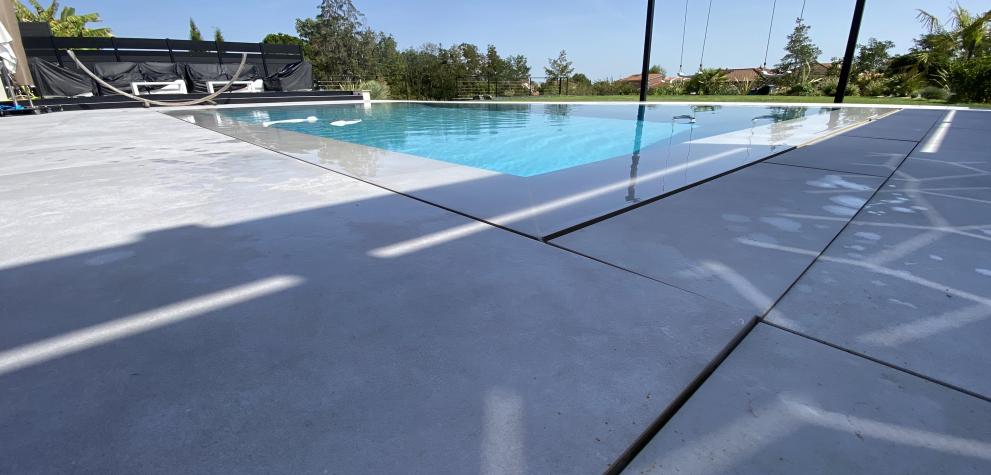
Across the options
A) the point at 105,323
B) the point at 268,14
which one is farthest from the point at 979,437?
the point at 268,14

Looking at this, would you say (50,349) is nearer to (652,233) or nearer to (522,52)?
(652,233)

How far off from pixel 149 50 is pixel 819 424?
73.1 ft

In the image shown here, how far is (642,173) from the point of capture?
3.57 meters

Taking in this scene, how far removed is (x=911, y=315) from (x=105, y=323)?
8.83ft

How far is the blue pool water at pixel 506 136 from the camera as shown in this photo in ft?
19.6

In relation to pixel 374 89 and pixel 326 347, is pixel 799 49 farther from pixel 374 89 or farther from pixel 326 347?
pixel 326 347

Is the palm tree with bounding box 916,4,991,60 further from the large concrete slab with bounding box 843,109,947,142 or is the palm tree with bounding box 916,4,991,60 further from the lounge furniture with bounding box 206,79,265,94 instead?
the lounge furniture with bounding box 206,79,265,94

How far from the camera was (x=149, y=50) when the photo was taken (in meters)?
16.3

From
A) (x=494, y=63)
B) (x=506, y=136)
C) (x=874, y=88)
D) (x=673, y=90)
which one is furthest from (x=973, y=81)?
(x=494, y=63)

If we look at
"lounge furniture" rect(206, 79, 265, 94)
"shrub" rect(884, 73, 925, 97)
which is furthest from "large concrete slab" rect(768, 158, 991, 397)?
"shrub" rect(884, 73, 925, 97)

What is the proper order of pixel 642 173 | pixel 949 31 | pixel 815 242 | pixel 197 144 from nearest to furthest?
pixel 815 242 < pixel 642 173 < pixel 197 144 < pixel 949 31

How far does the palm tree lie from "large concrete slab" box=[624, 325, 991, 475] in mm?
21689

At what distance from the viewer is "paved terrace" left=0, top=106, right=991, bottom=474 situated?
0.92 meters

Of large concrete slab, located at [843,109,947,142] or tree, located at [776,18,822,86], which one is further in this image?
tree, located at [776,18,822,86]
